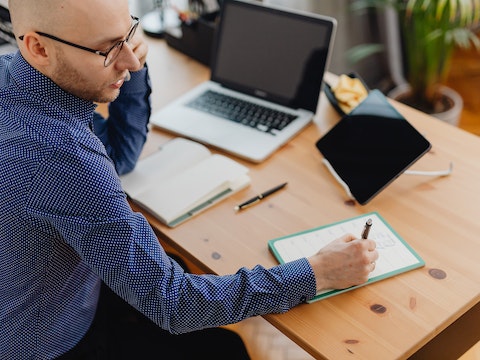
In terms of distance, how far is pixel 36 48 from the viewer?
3.45 ft

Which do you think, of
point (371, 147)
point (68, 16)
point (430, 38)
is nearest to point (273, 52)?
point (371, 147)

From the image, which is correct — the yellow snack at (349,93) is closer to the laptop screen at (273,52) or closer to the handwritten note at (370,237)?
the laptop screen at (273,52)

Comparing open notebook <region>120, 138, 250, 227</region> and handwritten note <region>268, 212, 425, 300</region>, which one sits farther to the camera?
open notebook <region>120, 138, 250, 227</region>

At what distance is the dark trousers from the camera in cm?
131

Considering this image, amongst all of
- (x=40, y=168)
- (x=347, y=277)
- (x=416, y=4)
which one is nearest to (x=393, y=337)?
(x=347, y=277)

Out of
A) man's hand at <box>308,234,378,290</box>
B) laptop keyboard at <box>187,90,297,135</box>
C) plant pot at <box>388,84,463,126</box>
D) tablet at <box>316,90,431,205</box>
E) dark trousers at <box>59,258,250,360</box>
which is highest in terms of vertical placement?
tablet at <box>316,90,431,205</box>

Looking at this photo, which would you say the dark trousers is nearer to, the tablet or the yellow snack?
the tablet

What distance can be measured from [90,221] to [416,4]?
1.72 meters

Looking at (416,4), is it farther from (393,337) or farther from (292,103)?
(393,337)

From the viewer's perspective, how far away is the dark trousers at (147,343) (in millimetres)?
1314

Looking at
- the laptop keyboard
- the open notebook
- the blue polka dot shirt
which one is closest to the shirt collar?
the blue polka dot shirt

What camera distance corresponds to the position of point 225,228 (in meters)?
1.31

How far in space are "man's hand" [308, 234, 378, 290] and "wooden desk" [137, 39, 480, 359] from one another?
31 mm

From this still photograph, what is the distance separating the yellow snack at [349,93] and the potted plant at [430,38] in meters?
0.84
